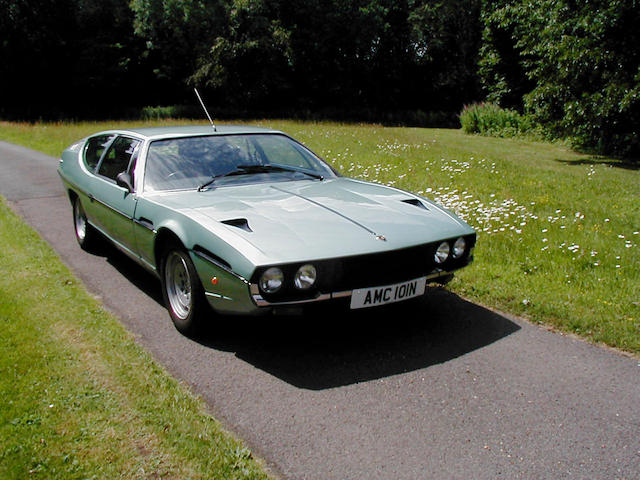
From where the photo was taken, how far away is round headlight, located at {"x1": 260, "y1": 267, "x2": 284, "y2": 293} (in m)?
3.49

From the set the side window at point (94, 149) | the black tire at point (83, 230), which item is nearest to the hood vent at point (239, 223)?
the side window at point (94, 149)

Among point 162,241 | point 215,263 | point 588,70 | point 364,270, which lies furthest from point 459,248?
point 588,70

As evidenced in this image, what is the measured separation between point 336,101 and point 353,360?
43.1 m

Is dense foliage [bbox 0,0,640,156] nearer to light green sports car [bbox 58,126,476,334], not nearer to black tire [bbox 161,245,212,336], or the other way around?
light green sports car [bbox 58,126,476,334]

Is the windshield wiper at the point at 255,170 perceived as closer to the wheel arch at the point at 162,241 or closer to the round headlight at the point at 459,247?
the wheel arch at the point at 162,241

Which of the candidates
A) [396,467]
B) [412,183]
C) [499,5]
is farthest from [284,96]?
[396,467]

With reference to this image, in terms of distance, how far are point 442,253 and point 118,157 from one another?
10.8ft

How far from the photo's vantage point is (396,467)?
9.04 feet

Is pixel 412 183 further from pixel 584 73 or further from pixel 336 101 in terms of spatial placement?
pixel 336 101

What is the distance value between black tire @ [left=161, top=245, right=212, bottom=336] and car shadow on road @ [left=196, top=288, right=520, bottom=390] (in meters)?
0.16

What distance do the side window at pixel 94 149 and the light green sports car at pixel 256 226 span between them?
0.24 meters

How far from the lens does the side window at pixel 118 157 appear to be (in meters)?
5.30

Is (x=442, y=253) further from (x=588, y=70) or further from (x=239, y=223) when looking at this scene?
(x=588, y=70)

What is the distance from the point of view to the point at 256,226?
3852mm
